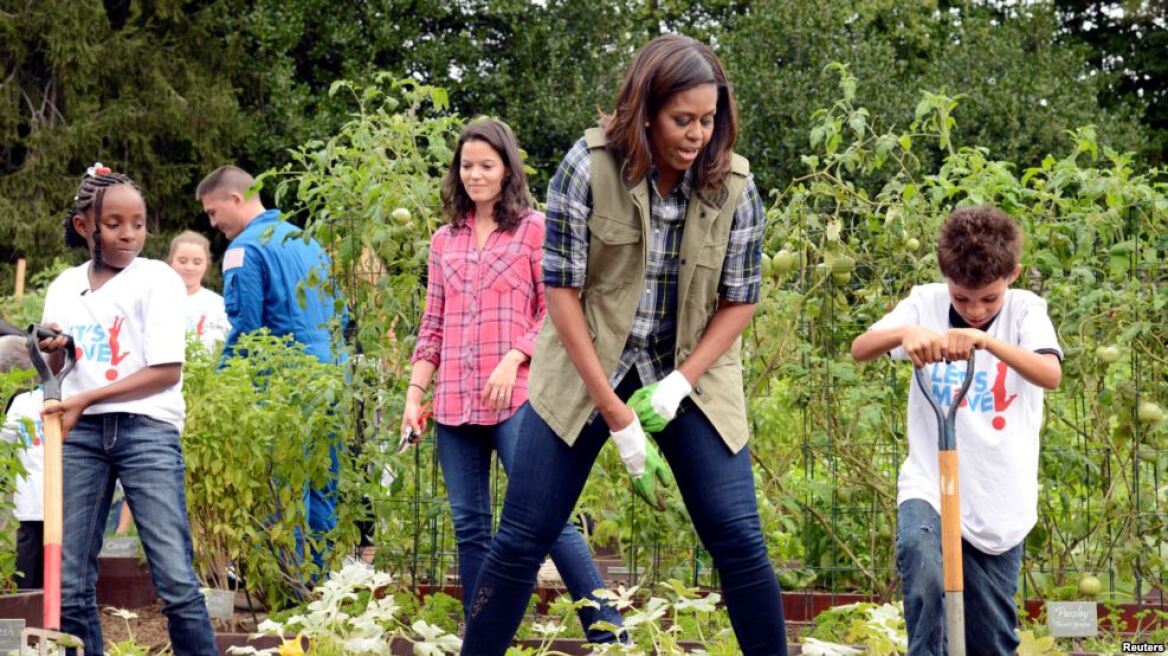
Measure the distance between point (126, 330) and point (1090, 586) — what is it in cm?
300

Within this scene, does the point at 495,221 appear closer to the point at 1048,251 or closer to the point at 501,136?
the point at 501,136

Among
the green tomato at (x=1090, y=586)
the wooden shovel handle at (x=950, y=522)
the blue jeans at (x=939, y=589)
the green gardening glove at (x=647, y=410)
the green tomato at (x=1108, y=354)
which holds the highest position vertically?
the green tomato at (x=1108, y=354)

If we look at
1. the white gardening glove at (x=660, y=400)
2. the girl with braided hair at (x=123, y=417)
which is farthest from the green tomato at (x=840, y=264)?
the girl with braided hair at (x=123, y=417)

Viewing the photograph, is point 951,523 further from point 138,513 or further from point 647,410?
point 138,513

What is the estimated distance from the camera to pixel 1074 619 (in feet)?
15.4

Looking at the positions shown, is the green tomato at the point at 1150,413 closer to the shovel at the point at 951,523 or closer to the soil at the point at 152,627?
the shovel at the point at 951,523

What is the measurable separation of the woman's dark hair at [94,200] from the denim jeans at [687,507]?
134cm

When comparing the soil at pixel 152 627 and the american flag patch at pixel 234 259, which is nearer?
the soil at pixel 152 627

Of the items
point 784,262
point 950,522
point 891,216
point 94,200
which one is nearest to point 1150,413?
point 891,216

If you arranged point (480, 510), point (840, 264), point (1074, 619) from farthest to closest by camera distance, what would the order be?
point (840, 264), point (1074, 619), point (480, 510)

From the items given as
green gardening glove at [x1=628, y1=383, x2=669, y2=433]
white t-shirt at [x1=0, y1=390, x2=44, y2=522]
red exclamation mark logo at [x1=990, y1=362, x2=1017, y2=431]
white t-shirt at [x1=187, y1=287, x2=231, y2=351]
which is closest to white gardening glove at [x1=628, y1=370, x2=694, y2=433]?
green gardening glove at [x1=628, y1=383, x2=669, y2=433]

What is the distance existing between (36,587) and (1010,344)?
13.0ft

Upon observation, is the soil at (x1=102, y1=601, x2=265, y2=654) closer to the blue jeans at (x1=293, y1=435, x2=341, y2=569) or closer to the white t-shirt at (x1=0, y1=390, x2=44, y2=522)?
the blue jeans at (x1=293, y1=435, x2=341, y2=569)

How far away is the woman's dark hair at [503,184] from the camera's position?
14.4 feet
